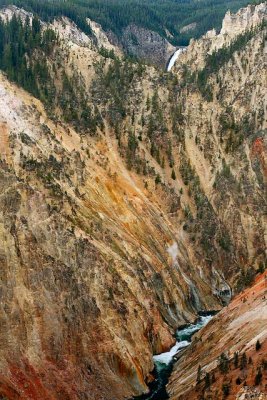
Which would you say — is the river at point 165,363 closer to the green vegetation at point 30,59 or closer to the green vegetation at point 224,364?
the green vegetation at point 224,364

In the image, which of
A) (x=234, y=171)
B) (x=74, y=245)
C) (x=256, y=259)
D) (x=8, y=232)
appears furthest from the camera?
(x=234, y=171)

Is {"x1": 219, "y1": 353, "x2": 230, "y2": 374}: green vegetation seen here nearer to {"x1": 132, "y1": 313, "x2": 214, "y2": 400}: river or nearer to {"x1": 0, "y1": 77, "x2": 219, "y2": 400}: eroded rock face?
{"x1": 132, "y1": 313, "x2": 214, "y2": 400}: river

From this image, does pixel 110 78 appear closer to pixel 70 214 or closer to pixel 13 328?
pixel 70 214

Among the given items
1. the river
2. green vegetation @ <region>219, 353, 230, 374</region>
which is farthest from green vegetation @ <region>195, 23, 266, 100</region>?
green vegetation @ <region>219, 353, 230, 374</region>

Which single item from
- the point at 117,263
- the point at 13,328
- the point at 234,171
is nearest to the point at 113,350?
the point at 13,328

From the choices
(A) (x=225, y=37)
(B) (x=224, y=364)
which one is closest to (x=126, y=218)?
(B) (x=224, y=364)

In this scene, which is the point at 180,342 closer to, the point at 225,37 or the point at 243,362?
the point at 243,362

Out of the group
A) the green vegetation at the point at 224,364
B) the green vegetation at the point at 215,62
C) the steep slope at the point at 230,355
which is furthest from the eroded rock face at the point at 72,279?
the green vegetation at the point at 215,62
